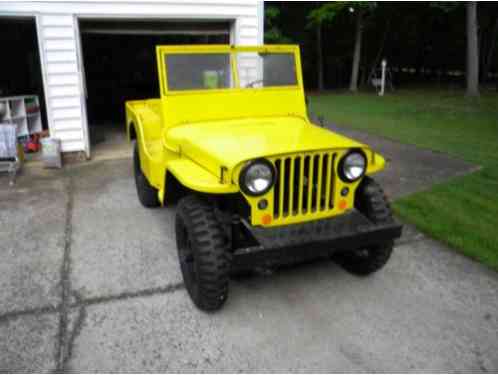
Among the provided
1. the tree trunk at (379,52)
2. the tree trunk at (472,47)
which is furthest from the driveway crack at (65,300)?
the tree trunk at (379,52)

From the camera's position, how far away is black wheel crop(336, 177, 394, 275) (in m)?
3.08

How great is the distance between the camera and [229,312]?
3.02 metres

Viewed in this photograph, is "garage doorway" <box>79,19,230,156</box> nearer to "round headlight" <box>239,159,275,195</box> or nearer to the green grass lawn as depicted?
the green grass lawn

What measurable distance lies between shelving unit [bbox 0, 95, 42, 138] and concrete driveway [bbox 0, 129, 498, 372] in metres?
4.12

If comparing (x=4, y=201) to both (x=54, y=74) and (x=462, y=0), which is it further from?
(x=462, y=0)

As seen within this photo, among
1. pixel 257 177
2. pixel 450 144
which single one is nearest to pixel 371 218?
pixel 257 177

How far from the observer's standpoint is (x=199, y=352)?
2623 mm

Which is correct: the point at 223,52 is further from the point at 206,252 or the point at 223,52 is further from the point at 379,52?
the point at 379,52

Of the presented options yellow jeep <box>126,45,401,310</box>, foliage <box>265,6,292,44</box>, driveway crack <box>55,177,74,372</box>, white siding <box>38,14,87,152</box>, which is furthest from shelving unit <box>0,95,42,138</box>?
foliage <box>265,6,292,44</box>

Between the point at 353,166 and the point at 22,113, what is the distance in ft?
23.7

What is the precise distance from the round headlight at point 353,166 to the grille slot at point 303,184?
78 mm

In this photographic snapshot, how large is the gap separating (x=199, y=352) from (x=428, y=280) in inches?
79.2

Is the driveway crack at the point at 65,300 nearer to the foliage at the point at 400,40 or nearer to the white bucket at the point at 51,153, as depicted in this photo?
the white bucket at the point at 51,153

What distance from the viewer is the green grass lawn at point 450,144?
13.9ft
